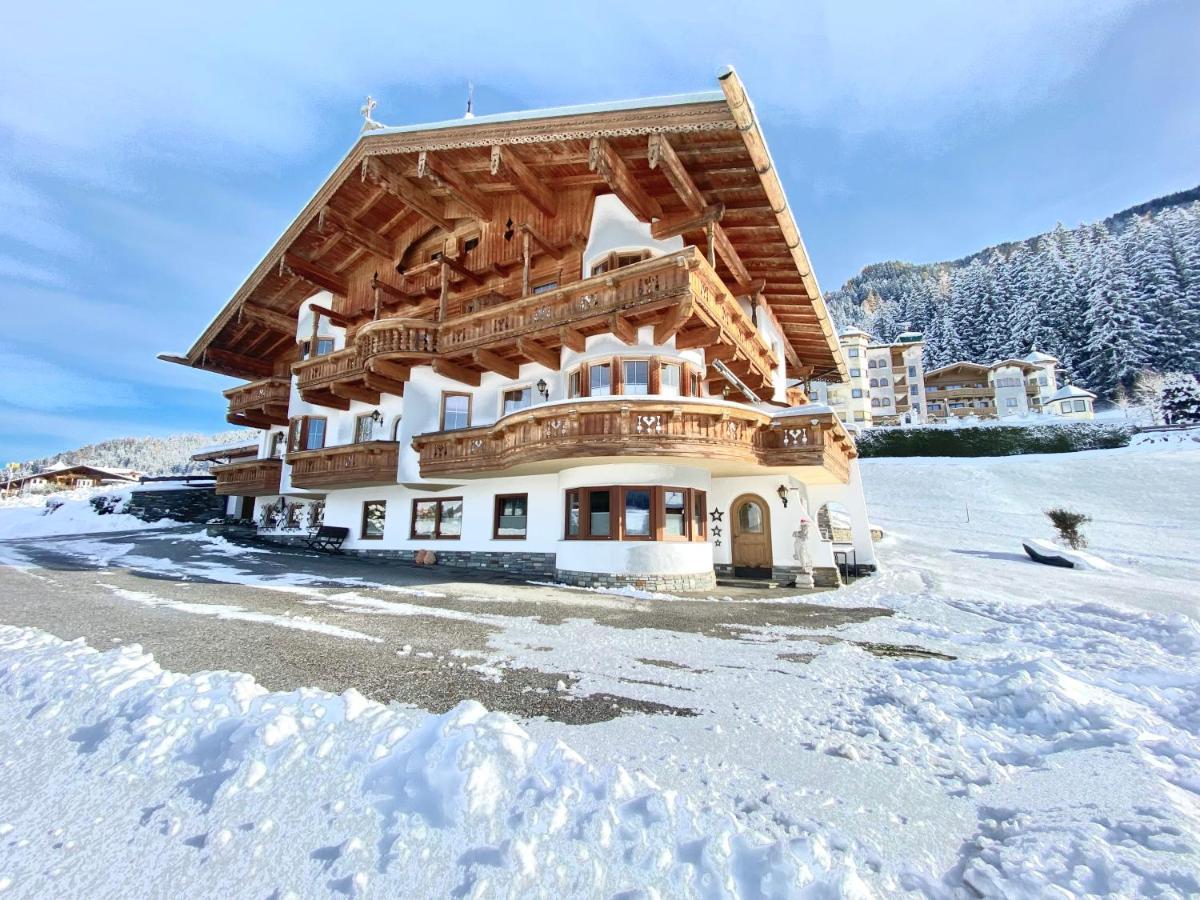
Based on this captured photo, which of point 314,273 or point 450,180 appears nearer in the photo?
point 450,180

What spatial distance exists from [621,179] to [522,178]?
3.46m

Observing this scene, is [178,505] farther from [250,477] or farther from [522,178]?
[522,178]

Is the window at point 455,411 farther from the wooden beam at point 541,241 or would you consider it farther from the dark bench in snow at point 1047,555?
the dark bench in snow at point 1047,555

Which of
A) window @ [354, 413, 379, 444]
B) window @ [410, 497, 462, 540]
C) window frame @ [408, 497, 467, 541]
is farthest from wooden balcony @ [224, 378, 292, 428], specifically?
window @ [410, 497, 462, 540]

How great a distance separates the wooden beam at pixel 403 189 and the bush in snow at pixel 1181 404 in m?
62.6

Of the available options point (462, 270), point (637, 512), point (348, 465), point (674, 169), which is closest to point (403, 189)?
point (462, 270)

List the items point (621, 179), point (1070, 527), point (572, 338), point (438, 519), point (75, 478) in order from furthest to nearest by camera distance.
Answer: point (75, 478), point (1070, 527), point (438, 519), point (572, 338), point (621, 179)

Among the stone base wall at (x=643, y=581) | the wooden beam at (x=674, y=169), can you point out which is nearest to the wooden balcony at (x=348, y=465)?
the stone base wall at (x=643, y=581)

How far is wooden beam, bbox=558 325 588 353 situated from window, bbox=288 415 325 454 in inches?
589

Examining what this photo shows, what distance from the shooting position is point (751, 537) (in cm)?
1744

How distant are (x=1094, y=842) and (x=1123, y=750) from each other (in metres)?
1.66

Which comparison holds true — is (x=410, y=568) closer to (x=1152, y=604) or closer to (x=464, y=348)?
(x=464, y=348)

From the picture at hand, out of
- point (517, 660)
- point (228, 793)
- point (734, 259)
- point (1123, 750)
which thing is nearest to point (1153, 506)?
point (734, 259)

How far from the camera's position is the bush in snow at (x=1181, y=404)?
148 feet
